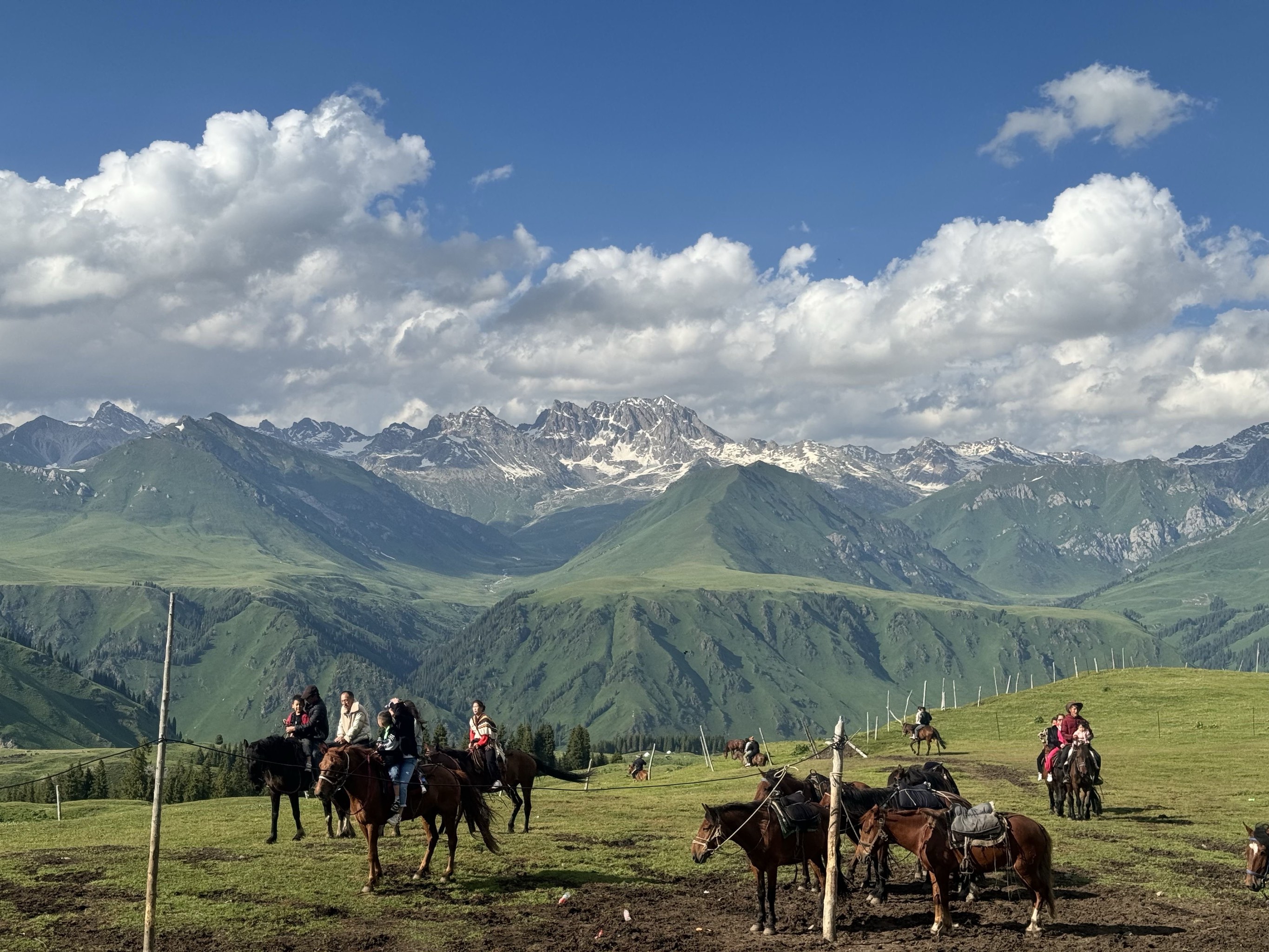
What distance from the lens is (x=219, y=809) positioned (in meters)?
50.2

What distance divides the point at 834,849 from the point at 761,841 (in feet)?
6.05

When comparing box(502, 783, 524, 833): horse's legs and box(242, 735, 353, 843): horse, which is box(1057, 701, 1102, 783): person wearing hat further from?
box(242, 735, 353, 843): horse

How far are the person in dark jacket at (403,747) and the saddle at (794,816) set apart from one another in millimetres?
11196

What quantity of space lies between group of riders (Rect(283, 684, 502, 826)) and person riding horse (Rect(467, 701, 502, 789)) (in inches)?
0.7

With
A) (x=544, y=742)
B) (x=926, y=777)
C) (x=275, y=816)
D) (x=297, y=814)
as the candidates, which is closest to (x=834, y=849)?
(x=926, y=777)

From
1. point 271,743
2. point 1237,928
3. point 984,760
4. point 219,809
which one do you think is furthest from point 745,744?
point 1237,928

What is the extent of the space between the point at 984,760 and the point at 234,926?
2035 inches

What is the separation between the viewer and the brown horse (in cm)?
4212

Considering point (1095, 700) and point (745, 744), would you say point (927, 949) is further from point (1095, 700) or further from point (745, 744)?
point (1095, 700)

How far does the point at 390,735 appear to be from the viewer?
31.2 meters

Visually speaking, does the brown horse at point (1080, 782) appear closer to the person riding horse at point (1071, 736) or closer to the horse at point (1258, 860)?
the person riding horse at point (1071, 736)

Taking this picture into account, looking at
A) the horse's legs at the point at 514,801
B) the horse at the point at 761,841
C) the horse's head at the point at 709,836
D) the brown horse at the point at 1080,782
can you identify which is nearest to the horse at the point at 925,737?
the brown horse at the point at 1080,782

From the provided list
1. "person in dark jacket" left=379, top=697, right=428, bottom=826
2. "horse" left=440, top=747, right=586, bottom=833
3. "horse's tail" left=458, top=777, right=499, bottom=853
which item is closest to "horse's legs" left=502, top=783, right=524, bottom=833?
"horse" left=440, top=747, right=586, bottom=833

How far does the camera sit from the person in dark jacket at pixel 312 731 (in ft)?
119
